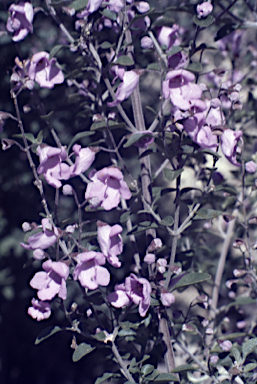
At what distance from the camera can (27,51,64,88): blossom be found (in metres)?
1.00

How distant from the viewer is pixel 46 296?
85 centimetres

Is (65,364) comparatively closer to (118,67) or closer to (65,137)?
(65,137)

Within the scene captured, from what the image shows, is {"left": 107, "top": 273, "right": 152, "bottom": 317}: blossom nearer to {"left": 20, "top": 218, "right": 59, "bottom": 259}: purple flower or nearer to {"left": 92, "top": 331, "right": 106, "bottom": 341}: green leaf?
{"left": 92, "top": 331, "right": 106, "bottom": 341}: green leaf

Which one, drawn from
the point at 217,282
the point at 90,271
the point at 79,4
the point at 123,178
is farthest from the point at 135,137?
the point at 217,282

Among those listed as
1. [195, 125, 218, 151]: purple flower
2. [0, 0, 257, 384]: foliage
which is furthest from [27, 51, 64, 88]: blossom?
[195, 125, 218, 151]: purple flower

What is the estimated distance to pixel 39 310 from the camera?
0.93 m

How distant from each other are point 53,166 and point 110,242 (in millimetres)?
252

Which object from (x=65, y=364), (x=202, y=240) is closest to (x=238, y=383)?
(x=202, y=240)

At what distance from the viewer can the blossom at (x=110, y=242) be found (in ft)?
2.89

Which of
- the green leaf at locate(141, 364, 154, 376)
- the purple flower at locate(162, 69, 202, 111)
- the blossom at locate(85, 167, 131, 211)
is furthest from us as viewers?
the green leaf at locate(141, 364, 154, 376)

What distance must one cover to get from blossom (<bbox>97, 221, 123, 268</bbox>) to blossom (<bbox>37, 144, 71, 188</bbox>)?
165 mm

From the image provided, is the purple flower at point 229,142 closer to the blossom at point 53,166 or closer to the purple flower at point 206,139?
the purple flower at point 206,139

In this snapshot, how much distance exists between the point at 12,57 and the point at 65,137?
424 millimetres

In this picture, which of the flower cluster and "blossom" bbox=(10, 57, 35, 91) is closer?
the flower cluster
